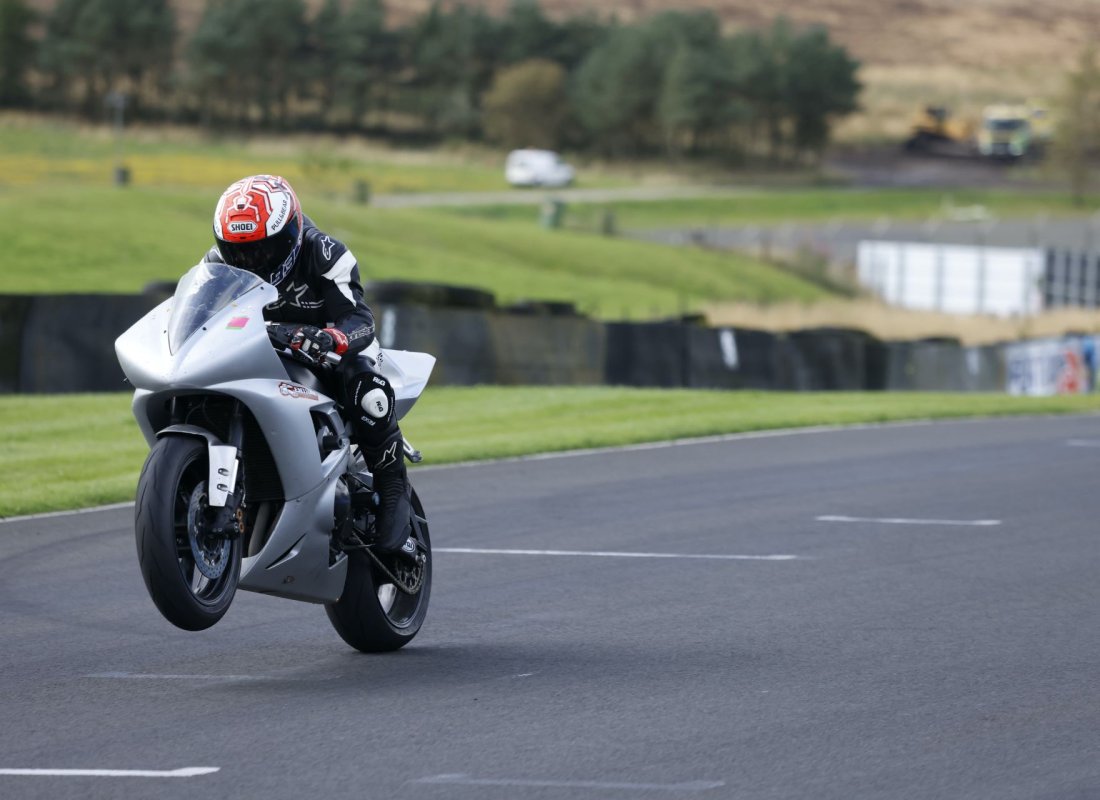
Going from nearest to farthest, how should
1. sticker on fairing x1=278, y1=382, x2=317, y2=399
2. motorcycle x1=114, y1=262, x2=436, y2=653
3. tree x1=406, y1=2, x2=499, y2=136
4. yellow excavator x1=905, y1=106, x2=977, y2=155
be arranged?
motorcycle x1=114, y1=262, x2=436, y2=653 < sticker on fairing x1=278, y1=382, x2=317, y2=399 < yellow excavator x1=905, y1=106, x2=977, y2=155 < tree x1=406, y1=2, x2=499, y2=136

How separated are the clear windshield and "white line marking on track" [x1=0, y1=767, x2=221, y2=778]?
5.32 feet

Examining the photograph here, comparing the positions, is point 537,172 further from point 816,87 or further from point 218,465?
point 218,465

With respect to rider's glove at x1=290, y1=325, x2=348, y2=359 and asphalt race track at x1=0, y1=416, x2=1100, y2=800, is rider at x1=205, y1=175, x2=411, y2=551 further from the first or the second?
asphalt race track at x1=0, y1=416, x2=1100, y2=800

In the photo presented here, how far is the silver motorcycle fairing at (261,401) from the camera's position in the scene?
605cm

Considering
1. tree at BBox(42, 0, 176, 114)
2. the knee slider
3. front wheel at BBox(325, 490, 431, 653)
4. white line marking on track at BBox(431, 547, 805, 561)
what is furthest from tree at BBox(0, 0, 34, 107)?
the knee slider

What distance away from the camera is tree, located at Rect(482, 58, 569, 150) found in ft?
343

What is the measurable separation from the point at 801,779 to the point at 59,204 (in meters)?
38.5

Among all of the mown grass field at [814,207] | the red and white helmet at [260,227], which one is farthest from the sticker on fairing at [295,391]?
the mown grass field at [814,207]

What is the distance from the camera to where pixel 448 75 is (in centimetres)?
11650

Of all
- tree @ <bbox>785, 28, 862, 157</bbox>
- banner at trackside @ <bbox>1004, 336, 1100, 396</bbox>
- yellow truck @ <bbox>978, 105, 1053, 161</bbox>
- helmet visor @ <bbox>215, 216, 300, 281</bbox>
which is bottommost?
banner at trackside @ <bbox>1004, 336, 1100, 396</bbox>

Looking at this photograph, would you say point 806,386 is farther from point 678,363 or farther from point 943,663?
point 943,663

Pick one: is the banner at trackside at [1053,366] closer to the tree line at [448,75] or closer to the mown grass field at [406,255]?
the mown grass field at [406,255]

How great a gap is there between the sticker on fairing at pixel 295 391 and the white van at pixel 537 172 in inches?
2840

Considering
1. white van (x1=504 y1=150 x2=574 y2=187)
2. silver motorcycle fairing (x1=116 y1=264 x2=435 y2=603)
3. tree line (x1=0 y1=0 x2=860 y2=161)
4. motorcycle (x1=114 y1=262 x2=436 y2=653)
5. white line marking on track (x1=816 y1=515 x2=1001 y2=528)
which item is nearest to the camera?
motorcycle (x1=114 y1=262 x2=436 y2=653)
